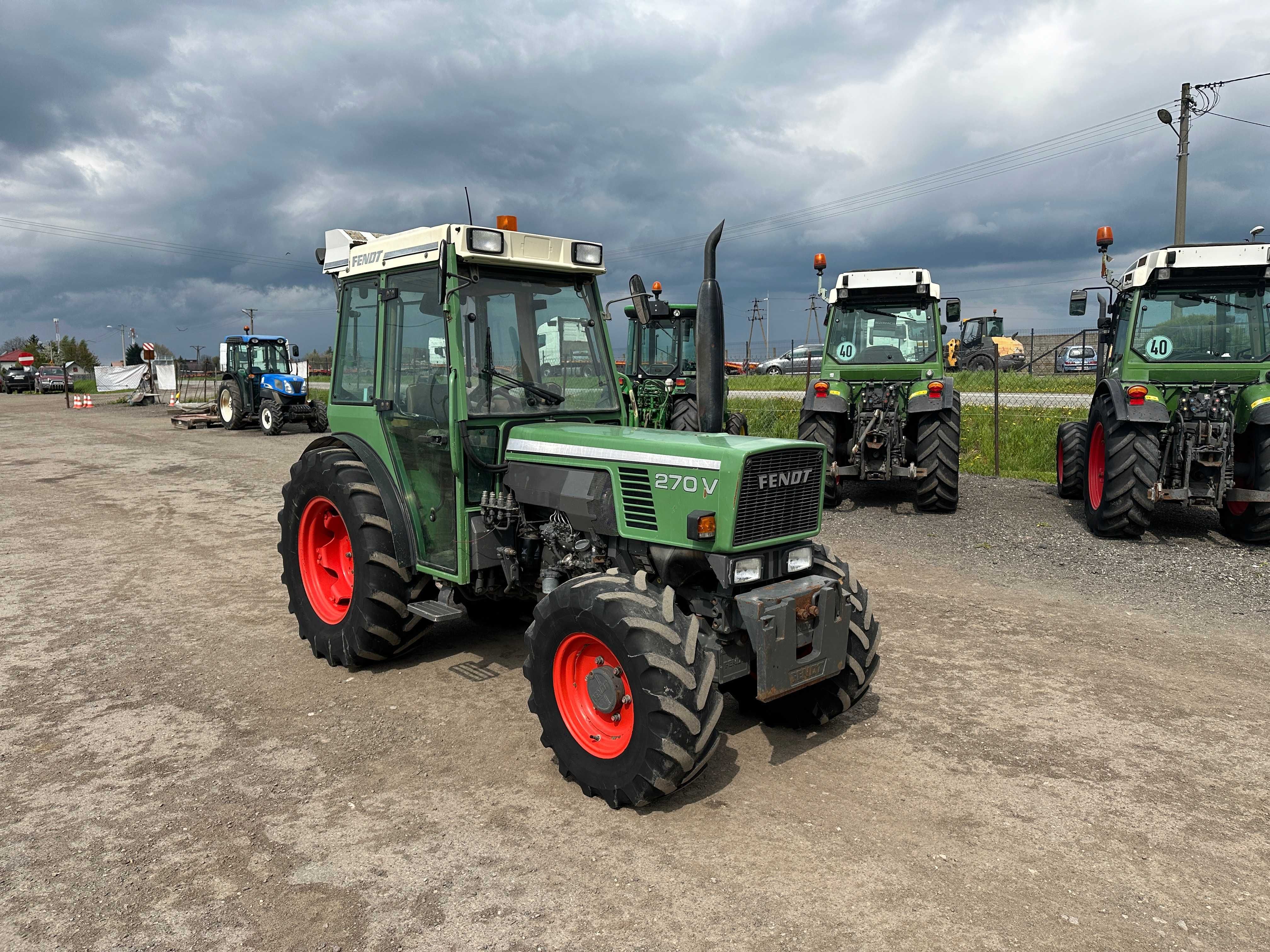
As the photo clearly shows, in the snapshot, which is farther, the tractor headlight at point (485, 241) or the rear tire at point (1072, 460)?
the rear tire at point (1072, 460)

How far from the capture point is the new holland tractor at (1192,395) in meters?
8.29

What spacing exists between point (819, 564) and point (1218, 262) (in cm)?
694

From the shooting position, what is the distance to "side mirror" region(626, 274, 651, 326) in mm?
4746

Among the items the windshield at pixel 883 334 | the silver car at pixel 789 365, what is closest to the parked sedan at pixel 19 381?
the silver car at pixel 789 365

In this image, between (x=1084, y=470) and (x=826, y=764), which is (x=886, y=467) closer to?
(x=1084, y=470)

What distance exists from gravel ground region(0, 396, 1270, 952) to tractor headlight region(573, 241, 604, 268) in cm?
248

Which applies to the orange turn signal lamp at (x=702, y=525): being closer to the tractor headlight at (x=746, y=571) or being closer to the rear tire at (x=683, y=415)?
the tractor headlight at (x=746, y=571)

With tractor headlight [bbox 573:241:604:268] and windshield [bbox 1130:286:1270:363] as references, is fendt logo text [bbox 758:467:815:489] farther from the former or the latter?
windshield [bbox 1130:286:1270:363]

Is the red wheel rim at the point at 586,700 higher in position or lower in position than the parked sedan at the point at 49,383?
lower

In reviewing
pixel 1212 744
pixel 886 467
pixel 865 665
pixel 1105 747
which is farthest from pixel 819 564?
pixel 886 467

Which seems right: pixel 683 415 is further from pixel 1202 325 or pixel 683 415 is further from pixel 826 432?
pixel 1202 325

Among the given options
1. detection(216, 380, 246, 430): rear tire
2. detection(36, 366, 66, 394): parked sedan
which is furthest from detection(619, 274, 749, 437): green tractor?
detection(36, 366, 66, 394): parked sedan

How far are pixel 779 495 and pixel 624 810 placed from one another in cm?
152

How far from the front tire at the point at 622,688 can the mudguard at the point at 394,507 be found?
125 centimetres
